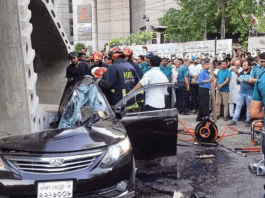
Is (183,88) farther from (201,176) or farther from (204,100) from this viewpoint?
(201,176)

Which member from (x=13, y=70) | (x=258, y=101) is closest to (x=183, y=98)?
(x=13, y=70)

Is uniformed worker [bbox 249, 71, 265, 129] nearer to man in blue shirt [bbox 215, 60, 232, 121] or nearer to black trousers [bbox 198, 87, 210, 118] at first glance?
black trousers [bbox 198, 87, 210, 118]

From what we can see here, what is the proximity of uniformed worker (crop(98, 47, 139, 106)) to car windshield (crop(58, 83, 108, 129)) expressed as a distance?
1.28m


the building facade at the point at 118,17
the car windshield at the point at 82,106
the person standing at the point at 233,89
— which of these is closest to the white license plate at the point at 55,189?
the car windshield at the point at 82,106

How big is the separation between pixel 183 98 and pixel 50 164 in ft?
31.8

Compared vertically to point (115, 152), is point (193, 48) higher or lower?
higher

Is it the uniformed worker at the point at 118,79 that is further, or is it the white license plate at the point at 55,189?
the uniformed worker at the point at 118,79

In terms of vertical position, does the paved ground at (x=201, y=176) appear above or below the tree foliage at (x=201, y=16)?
below

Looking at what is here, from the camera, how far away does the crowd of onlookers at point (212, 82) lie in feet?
31.8

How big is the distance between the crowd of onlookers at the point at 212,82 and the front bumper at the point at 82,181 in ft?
13.7

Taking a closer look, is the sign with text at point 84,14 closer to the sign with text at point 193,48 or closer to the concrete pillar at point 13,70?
the sign with text at point 193,48

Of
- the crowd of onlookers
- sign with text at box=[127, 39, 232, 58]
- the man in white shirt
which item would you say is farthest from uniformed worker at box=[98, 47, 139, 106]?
sign with text at box=[127, 39, 232, 58]

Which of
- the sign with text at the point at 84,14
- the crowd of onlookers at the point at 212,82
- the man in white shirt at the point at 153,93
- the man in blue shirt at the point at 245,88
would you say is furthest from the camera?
the sign with text at the point at 84,14

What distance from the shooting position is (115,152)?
4.00m
